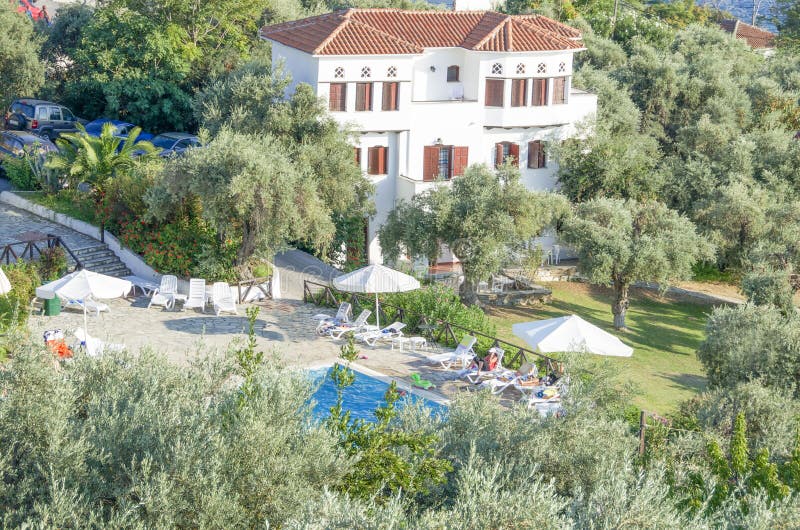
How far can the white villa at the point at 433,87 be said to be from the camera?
4019cm

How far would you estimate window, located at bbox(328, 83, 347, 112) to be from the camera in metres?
39.8

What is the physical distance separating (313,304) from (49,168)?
37.9 feet

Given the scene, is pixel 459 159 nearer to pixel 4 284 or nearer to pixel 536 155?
pixel 536 155

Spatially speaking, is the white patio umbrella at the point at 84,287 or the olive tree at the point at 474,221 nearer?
the white patio umbrella at the point at 84,287

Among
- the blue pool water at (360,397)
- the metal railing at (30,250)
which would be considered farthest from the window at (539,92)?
the blue pool water at (360,397)

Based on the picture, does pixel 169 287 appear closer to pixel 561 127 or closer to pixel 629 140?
pixel 561 127

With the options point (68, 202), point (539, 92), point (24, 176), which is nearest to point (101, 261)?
point (68, 202)

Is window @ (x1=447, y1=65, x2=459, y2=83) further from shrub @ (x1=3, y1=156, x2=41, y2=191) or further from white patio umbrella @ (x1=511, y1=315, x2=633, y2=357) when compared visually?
white patio umbrella @ (x1=511, y1=315, x2=633, y2=357)

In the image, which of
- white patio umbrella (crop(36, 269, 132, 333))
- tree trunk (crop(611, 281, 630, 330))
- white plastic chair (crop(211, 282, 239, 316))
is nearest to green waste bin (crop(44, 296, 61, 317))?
white patio umbrella (crop(36, 269, 132, 333))

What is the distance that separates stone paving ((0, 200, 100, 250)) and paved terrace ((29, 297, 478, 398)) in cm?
431

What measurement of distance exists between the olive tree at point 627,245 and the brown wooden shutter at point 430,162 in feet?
21.2

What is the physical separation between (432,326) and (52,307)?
34.7 feet

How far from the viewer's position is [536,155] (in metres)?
44.3

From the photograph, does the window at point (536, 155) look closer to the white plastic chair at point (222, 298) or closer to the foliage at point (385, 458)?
the white plastic chair at point (222, 298)
